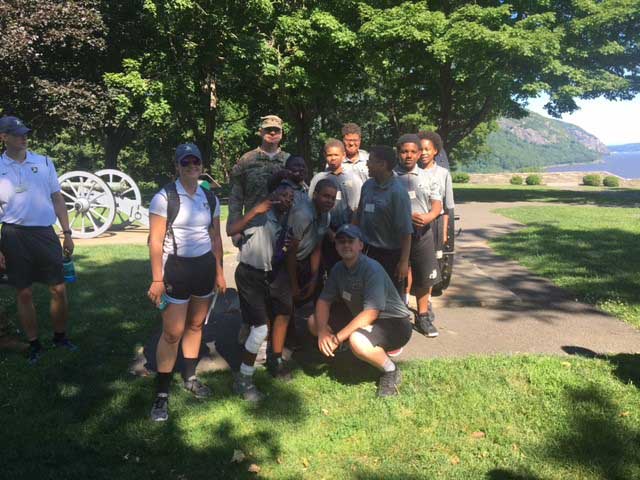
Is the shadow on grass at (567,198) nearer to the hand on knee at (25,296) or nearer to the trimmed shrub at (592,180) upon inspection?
the trimmed shrub at (592,180)

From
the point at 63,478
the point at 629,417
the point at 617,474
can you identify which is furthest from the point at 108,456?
the point at 629,417

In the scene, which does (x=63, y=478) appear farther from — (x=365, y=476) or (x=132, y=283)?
(x=132, y=283)

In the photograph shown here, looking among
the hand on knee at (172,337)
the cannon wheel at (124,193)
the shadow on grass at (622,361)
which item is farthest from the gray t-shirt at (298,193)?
the cannon wheel at (124,193)

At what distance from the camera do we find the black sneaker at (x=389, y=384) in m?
3.68

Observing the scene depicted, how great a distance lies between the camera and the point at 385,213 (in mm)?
4199

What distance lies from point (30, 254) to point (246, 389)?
205 centimetres

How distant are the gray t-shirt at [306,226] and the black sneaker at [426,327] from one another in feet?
5.30

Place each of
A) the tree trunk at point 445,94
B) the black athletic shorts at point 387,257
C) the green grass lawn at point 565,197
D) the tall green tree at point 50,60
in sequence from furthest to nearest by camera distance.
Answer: the tree trunk at point 445,94 → the green grass lawn at point 565,197 → the tall green tree at point 50,60 → the black athletic shorts at point 387,257

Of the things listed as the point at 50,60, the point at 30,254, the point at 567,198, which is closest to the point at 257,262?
the point at 30,254

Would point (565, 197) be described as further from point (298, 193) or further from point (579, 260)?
point (298, 193)

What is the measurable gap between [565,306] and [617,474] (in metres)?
3.24

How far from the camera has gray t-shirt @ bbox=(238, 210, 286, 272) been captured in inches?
142

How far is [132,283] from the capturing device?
6.87 meters

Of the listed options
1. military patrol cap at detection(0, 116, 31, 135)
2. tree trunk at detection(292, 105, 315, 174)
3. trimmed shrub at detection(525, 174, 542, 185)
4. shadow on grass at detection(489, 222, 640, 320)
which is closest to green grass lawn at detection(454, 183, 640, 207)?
tree trunk at detection(292, 105, 315, 174)
